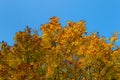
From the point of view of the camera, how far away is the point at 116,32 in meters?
39.9

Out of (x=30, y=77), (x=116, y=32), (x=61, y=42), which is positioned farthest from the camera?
(x=116, y=32)

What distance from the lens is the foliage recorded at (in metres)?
33.1

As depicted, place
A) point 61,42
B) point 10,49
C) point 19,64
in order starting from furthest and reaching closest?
1. point 61,42
2. point 10,49
3. point 19,64

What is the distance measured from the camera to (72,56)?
37344 mm

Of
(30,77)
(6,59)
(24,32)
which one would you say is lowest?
(30,77)

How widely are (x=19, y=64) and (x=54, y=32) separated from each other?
7.90 metres

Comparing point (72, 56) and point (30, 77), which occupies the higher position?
point (72, 56)

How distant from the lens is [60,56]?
116ft

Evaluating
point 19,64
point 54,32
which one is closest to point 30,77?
point 19,64

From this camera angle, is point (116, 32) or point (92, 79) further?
point (116, 32)

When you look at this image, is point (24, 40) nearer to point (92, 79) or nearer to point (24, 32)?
point (24, 32)

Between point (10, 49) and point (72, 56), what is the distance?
5743mm

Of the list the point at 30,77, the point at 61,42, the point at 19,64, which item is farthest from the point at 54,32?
the point at 30,77

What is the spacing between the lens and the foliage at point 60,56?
3308cm
